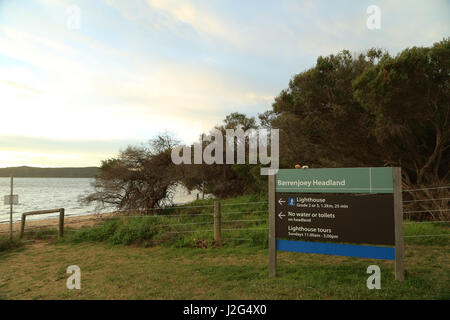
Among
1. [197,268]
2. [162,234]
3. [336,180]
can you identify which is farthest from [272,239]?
[162,234]

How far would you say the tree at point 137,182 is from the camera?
53.8 feet

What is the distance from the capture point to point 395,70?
10.1m

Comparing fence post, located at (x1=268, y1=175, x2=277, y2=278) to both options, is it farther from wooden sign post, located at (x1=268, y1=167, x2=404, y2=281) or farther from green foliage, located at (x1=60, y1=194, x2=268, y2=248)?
green foliage, located at (x1=60, y1=194, x2=268, y2=248)

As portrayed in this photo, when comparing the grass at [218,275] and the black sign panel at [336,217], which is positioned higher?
the black sign panel at [336,217]

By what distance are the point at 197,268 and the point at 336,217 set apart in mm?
2904

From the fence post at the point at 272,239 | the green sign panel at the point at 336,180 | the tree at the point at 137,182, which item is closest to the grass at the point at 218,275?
the fence post at the point at 272,239

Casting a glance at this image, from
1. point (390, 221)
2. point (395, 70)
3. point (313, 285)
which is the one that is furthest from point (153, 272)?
point (395, 70)

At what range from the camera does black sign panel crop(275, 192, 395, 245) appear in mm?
4621

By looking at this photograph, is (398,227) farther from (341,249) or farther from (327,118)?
(327,118)

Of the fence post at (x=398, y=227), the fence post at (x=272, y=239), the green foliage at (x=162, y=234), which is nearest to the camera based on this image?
the fence post at (x=398, y=227)

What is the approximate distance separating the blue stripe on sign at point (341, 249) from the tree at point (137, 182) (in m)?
12.3

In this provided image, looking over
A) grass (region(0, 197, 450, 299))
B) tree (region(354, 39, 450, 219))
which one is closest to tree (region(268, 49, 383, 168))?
tree (region(354, 39, 450, 219))

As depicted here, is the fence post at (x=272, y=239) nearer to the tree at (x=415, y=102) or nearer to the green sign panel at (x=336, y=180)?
the green sign panel at (x=336, y=180)
